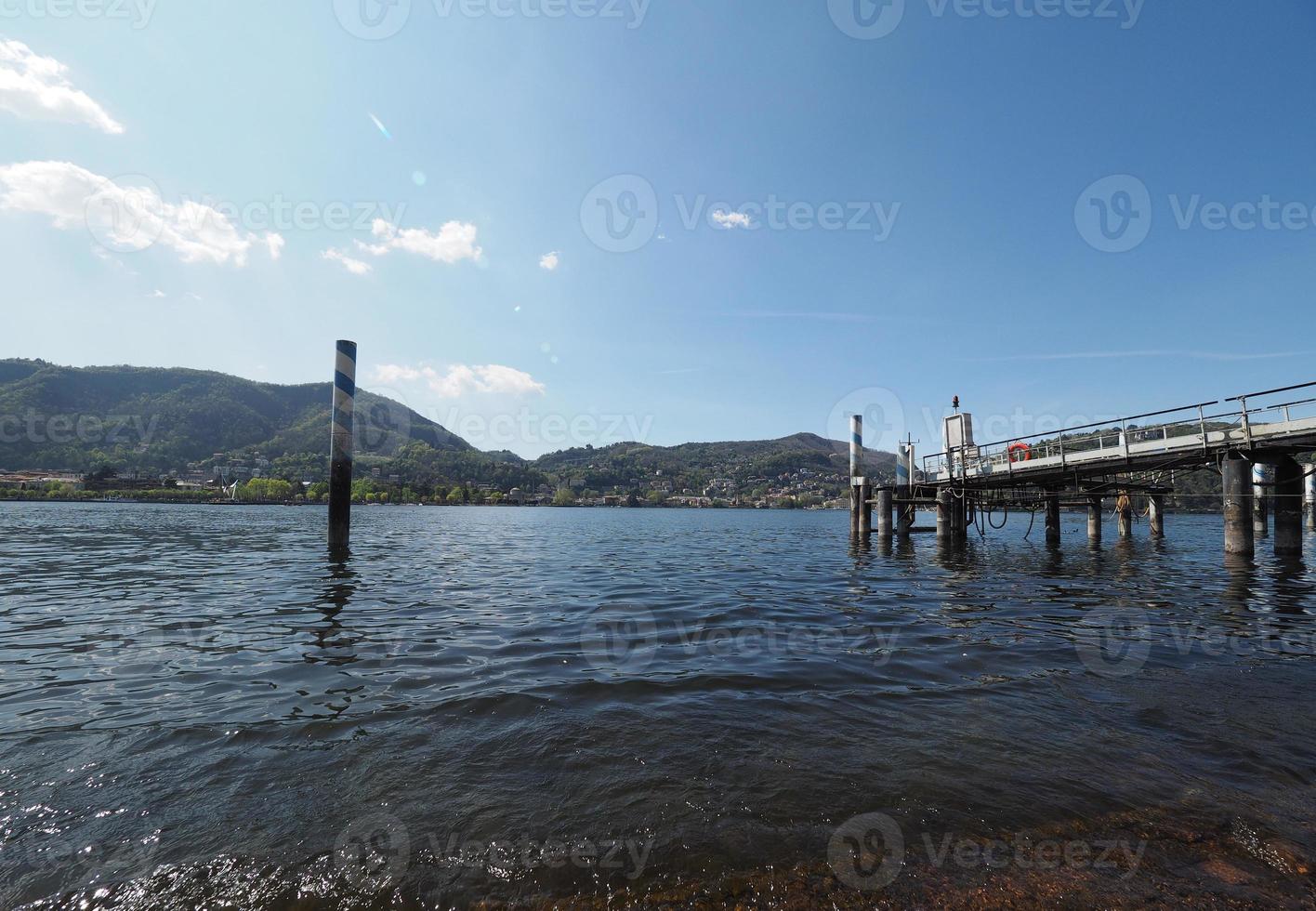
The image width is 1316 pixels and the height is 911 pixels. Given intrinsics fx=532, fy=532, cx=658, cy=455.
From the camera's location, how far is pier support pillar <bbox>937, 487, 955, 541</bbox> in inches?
1129

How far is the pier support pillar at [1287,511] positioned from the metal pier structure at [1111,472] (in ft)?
0.13

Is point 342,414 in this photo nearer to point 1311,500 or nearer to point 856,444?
point 856,444

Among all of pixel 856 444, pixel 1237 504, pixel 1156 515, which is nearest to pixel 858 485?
pixel 856 444

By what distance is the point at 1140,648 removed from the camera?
885 cm

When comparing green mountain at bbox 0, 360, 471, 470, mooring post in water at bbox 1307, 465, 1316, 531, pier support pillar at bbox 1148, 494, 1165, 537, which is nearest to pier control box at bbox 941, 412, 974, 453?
pier support pillar at bbox 1148, 494, 1165, 537

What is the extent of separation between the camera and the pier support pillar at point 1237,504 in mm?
18234

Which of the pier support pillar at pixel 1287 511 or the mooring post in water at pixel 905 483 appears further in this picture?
the mooring post in water at pixel 905 483

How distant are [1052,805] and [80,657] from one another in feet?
39.1

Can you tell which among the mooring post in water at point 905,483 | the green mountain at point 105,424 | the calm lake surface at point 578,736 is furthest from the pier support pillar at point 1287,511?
the green mountain at point 105,424

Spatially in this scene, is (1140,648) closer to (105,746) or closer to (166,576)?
(105,746)

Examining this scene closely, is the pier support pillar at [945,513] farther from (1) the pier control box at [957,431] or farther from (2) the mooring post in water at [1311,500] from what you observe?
(2) the mooring post in water at [1311,500]

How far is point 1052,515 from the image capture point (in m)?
31.8

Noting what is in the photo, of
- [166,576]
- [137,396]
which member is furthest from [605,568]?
[137,396]

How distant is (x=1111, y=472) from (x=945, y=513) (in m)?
7.48
